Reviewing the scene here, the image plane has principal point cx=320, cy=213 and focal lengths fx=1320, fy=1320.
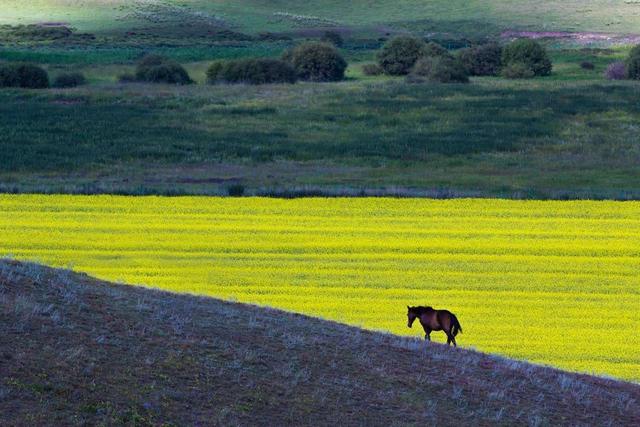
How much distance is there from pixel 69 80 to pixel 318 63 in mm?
14112

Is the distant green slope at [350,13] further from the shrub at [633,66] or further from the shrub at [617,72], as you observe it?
the shrub at [633,66]

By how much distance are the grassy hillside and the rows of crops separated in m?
4.63

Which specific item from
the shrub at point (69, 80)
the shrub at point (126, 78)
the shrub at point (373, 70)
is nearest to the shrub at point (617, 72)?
the shrub at point (373, 70)

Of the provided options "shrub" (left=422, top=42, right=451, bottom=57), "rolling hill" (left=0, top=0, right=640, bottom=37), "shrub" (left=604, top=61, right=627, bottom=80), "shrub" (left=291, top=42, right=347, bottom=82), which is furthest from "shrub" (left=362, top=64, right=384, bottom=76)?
"rolling hill" (left=0, top=0, right=640, bottom=37)

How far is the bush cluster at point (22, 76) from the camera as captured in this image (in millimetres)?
63375

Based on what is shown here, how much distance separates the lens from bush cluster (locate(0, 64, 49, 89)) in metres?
63.4

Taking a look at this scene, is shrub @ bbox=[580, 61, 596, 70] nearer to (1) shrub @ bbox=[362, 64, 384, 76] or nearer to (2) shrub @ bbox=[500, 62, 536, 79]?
(2) shrub @ bbox=[500, 62, 536, 79]

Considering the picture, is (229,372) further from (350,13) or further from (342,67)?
(350,13)

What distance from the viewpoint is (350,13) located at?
425 ft

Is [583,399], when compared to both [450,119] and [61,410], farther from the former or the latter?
[450,119]

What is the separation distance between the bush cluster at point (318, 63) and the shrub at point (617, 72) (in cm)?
1463

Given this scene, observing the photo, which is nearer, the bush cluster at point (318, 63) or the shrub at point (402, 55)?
the bush cluster at point (318, 63)

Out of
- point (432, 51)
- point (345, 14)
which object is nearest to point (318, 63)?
point (432, 51)

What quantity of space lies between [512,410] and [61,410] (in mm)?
4433
